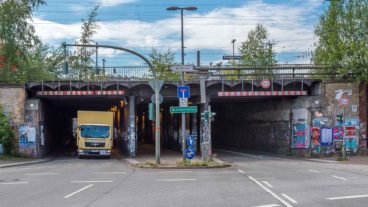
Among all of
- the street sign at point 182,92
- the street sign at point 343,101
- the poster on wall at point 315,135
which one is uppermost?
the street sign at point 182,92

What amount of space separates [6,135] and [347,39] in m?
22.7

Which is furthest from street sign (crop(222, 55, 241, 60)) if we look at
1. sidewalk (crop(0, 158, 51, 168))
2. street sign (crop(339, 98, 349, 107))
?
sidewalk (crop(0, 158, 51, 168))

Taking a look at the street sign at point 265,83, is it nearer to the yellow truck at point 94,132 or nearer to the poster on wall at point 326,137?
the poster on wall at point 326,137

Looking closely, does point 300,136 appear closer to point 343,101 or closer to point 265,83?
point 265,83

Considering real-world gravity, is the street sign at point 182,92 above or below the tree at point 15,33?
below

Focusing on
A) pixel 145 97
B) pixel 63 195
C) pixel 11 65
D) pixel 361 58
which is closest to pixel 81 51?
pixel 11 65

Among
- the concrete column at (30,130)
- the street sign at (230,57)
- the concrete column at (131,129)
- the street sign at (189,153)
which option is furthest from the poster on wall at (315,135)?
the street sign at (230,57)

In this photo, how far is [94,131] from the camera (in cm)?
3662

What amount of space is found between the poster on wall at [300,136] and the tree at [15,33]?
69.5ft

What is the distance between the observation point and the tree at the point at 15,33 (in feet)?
139

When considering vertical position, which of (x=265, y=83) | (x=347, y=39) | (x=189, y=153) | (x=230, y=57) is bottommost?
(x=189, y=153)

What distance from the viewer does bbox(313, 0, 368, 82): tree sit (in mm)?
33750

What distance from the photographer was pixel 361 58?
33656 millimetres

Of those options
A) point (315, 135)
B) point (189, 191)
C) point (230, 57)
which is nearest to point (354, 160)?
point (315, 135)
